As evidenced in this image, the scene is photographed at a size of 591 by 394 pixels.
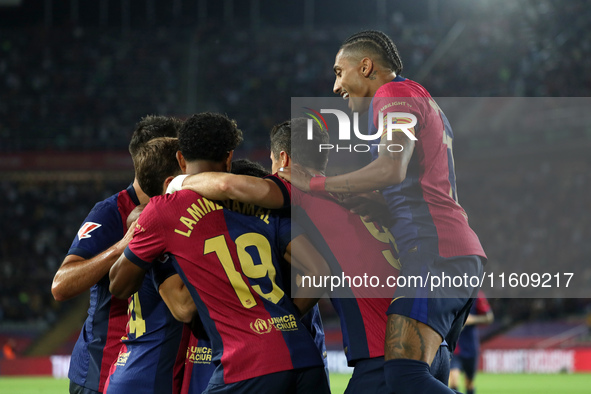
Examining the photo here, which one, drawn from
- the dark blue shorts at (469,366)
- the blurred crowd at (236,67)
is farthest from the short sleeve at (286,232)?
the blurred crowd at (236,67)

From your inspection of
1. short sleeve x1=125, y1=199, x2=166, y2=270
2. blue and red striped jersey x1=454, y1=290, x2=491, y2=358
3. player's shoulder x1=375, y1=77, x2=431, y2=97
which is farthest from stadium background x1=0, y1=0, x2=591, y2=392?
short sleeve x1=125, y1=199, x2=166, y2=270

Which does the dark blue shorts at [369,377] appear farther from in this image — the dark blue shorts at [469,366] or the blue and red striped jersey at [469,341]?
the dark blue shorts at [469,366]

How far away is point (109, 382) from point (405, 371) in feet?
4.79

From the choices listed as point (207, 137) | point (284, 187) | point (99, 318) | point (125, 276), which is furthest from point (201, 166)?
point (99, 318)

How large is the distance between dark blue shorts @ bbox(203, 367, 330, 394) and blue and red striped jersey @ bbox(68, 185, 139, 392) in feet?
3.34

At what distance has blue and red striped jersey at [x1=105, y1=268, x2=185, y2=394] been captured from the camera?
3.25m

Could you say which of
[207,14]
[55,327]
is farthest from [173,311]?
[207,14]

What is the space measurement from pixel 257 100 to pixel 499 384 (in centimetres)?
1479

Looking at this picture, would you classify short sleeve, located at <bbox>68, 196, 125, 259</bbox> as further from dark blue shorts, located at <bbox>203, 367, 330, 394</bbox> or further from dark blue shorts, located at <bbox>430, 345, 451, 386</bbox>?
dark blue shorts, located at <bbox>430, 345, 451, 386</bbox>

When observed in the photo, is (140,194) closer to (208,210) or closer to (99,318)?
(99,318)

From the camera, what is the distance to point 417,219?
3.24 metres

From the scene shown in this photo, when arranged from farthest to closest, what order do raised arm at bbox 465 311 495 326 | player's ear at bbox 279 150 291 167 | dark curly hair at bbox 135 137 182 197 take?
1. raised arm at bbox 465 311 495 326
2. player's ear at bbox 279 150 291 167
3. dark curly hair at bbox 135 137 182 197

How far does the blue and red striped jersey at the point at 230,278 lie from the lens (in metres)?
2.79

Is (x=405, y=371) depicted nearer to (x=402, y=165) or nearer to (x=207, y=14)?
(x=402, y=165)
